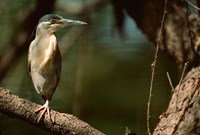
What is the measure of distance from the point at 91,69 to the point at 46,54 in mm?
694

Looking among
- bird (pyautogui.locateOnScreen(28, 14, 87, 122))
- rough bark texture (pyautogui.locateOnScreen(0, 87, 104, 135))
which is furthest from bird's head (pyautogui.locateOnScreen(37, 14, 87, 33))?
rough bark texture (pyautogui.locateOnScreen(0, 87, 104, 135))

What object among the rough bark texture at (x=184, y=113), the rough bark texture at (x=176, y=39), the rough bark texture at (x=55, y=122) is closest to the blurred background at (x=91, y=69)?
the rough bark texture at (x=176, y=39)

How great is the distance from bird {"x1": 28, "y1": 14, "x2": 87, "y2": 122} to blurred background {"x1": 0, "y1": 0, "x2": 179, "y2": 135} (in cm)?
29

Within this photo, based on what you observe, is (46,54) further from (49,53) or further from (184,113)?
(184,113)

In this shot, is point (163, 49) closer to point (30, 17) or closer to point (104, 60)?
point (104, 60)

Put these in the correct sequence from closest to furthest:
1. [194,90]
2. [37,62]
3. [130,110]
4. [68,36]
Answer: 1. [194,90]
2. [37,62]
3. [130,110]
4. [68,36]

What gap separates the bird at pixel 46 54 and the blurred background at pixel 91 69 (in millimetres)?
289

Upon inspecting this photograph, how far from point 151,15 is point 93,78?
0.47 meters

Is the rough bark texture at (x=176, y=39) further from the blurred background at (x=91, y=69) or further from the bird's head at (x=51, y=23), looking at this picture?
the bird's head at (x=51, y=23)

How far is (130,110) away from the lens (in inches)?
134

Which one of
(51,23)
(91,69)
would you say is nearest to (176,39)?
(91,69)

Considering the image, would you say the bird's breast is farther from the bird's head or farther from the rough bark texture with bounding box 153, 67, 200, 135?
the rough bark texture with bounding box 153, 67, 200, 135

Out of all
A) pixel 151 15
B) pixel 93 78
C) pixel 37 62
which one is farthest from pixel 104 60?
pixel 37 62

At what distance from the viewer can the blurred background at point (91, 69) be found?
11.0 feet
